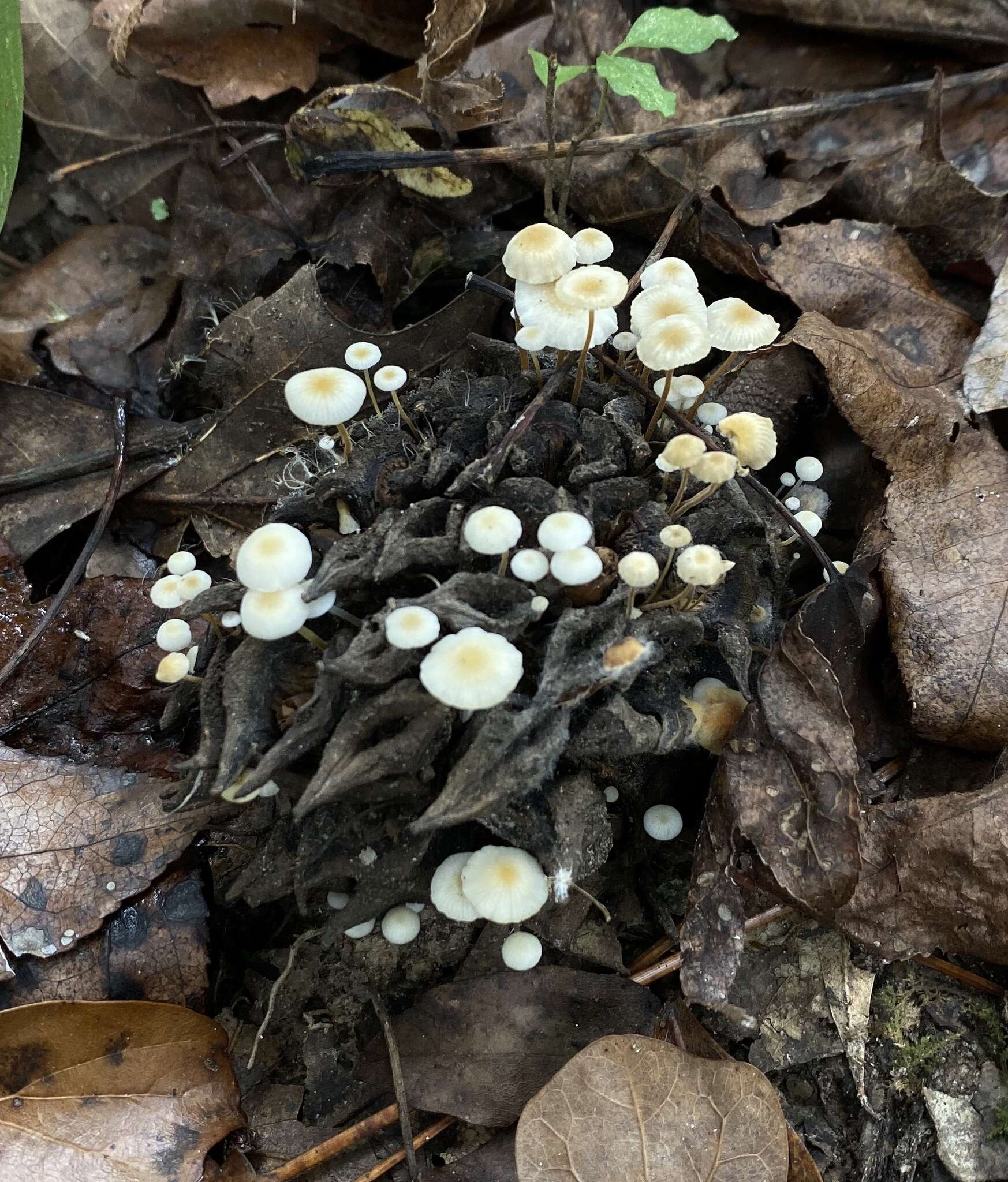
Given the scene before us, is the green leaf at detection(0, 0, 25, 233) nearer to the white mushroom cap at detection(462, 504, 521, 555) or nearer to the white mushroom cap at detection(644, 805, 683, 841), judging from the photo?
the white mushroom cap at detection(462, 504, 521, 555)

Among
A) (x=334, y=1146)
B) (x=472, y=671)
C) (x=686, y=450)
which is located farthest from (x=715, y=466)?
(x=334, y=1146)

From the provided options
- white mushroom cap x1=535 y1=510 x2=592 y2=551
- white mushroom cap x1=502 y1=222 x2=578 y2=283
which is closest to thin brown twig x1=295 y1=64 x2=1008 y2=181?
white mushroom cap x1=502 y1=222 x2=578 y2=283

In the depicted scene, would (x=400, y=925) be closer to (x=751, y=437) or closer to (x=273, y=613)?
(x=273, y=613)

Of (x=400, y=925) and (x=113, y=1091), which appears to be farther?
(x=400, y=925)

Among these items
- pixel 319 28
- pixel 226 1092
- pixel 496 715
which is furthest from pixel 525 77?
pixel 226 1092

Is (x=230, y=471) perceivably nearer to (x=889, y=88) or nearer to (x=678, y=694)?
(x=678, y=694)

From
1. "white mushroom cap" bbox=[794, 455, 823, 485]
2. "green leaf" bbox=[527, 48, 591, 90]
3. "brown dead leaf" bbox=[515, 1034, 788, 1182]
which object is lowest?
"brown dead leaf" bbox=[515, 1034, 788, 1182]

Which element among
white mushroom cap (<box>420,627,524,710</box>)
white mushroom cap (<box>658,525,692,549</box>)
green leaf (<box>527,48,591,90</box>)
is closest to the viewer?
white mushroom cap (<box>420,627,524,710</box>)

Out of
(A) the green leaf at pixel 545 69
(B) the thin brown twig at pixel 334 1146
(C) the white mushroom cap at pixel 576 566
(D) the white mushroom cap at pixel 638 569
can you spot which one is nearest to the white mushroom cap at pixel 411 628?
(C) the white mushroom cap at pixel 576 566
